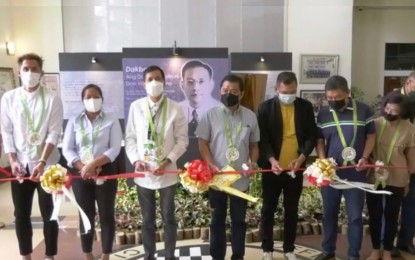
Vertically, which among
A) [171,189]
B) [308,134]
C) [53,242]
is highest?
[308,134]

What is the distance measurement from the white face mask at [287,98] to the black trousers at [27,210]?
1.99 metres

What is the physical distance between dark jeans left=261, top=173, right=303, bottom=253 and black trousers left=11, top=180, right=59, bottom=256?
1729 mm

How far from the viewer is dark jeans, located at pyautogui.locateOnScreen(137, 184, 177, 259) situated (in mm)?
2959

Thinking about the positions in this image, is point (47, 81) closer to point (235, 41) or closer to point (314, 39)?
point (235, 41)

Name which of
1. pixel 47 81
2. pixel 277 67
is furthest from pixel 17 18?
pixel 277 67

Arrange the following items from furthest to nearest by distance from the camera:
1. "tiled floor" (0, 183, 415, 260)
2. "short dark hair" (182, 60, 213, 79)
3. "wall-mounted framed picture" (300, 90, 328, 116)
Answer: "wall-mounted framed picture" (300, 90, 328, 116), "short dark hair" (182, 60, 213, 79), "tiled floor" (0, 183, 415, 260)

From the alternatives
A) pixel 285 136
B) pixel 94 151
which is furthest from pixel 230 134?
pixel 94 151

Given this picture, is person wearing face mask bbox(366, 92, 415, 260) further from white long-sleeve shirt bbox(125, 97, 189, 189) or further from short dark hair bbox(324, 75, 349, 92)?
white long-sleeve shirt bbox(125, 97, 189, 189)

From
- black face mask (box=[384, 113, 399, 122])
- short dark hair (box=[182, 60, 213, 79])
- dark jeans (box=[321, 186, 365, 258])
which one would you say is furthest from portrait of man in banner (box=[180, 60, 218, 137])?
black face mask (box=[384, 113, 399, 122])

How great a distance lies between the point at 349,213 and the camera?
3.12m

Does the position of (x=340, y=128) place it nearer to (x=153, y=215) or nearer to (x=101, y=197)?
(x=153, y=215)

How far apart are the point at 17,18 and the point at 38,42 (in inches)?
28.6

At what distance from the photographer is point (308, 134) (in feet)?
10.3

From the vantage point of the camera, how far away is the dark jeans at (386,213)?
10.5ft
